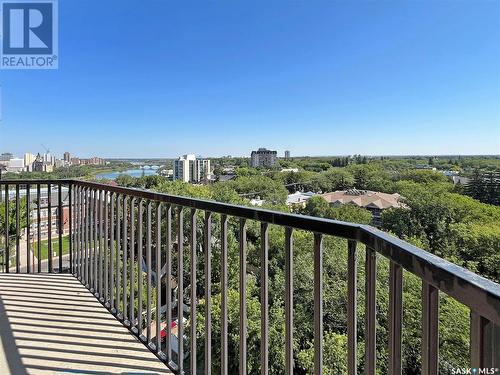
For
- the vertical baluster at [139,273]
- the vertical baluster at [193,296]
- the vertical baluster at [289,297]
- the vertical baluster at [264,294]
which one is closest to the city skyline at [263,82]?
the vertical baluster at [139,273]

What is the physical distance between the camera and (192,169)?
29.6 metres

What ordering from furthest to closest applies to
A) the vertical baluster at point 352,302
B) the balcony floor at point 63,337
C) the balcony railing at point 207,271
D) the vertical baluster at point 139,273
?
the vertical baluster at point 139,273
the balcony floor at point 63,337
the vertical baluster at point 352,302
the balcony railing at point 207,271

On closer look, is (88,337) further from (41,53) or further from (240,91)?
(240,91)

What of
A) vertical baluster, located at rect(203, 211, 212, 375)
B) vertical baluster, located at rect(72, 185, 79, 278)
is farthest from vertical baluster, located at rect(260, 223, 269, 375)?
vertical baluster, located at rect(72, 185, 79, 278)

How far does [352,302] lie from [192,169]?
Result: 29272 millimetres

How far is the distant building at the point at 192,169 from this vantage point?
27005 mm

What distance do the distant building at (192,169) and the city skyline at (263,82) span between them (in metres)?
1.29

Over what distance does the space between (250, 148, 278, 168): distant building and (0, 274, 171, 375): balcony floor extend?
37426mm

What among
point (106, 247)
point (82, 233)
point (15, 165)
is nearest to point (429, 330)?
point (106, 247)

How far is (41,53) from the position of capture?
489cm

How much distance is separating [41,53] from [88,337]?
470 centimetres

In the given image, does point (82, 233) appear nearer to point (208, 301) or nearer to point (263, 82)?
point (208, 301)

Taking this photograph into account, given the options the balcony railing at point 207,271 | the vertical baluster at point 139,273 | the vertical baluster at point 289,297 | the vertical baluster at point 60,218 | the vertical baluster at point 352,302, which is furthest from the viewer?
the vertical baluster at point 60,218

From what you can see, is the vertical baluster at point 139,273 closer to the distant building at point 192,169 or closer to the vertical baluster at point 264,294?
the vertical baluster at point 264,294
